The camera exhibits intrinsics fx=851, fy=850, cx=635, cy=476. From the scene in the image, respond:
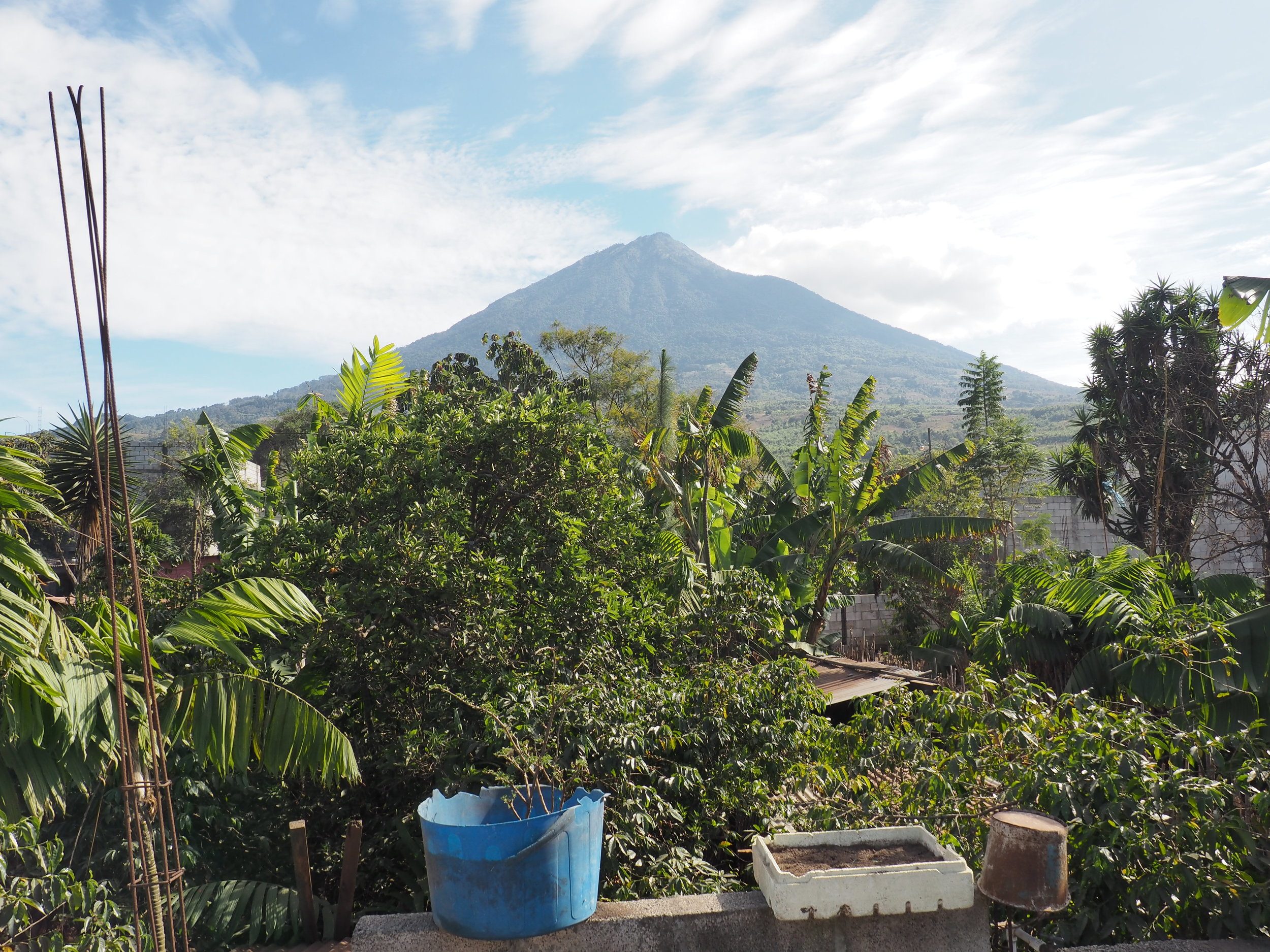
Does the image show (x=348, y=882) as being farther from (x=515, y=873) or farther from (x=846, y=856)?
(x=846, y=856)

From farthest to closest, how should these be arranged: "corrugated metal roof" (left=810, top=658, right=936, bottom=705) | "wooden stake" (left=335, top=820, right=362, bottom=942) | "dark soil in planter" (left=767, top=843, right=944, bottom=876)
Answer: "corrugated metal roof" (left=810, top=658, right=936, bottom=705), "wooden stake" (left=335, top=820, right=362, bottom=942), "dark soil in planter" (left=767, top=843, right=944, bottom=876)

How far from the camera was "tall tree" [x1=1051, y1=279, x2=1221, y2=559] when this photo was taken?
17.4 m

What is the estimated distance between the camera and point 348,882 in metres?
4.78

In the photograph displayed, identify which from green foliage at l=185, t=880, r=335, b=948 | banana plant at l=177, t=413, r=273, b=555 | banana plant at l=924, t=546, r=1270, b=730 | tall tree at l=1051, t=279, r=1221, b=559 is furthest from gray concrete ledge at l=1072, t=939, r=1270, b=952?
tall tree at l=1051, t=279, r=1221, b=559

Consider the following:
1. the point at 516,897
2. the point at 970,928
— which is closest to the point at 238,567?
the point at 516,897

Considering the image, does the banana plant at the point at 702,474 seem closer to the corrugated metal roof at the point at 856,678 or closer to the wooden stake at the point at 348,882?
the corrugated metal roof at the point at 856,678

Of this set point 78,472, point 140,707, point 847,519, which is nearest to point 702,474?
point 847,519

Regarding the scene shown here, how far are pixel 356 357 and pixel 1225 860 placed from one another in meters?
7.29

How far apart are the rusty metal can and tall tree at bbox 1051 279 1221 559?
15.7 m

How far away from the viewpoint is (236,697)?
406 cm

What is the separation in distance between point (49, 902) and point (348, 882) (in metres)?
1.60

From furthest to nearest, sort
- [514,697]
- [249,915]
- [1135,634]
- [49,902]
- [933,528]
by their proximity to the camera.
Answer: [933,528] < [1135,634] < [249,915] < [514,697] < [49,902]

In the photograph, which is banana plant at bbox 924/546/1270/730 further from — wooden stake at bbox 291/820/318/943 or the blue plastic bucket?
wooden stake at bbox 291/820/318/943

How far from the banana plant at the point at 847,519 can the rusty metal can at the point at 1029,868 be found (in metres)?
8.46
